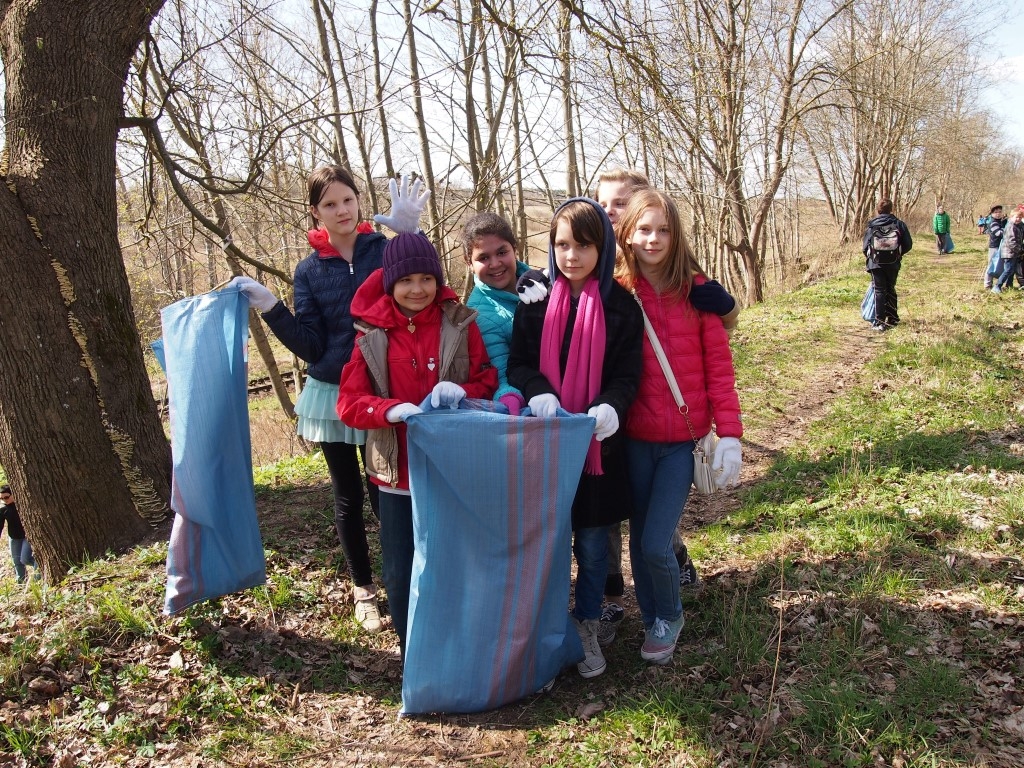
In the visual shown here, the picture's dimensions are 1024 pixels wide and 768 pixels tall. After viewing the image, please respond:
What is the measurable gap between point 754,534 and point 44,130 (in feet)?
15.5

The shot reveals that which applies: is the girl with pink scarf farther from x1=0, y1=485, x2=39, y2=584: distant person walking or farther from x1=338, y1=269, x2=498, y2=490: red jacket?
x1=0, y1=485, x2=39, y2=584: distant person walking

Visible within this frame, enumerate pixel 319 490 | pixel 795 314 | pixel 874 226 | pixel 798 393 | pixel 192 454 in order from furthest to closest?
pixel 795 314, pixel 874 226, pixel 798 393, pixel 319 490, pixel 192 454

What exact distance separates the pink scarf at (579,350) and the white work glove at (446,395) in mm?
401

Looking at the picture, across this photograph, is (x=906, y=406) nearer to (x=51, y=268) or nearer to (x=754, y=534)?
(x=754, y=534)

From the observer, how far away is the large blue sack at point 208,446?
124 inches

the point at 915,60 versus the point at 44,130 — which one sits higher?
the point at 915,60

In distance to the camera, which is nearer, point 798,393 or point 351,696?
point 351,696

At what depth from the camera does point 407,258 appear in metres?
2.76

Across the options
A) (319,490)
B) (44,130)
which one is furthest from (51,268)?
(319,490)

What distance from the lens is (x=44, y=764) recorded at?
2.72 m

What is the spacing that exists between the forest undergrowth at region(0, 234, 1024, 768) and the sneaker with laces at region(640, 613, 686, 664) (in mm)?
63

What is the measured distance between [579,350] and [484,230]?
771 millimetres

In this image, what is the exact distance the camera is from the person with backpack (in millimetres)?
9141

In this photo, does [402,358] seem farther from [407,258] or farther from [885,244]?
[885,244]
